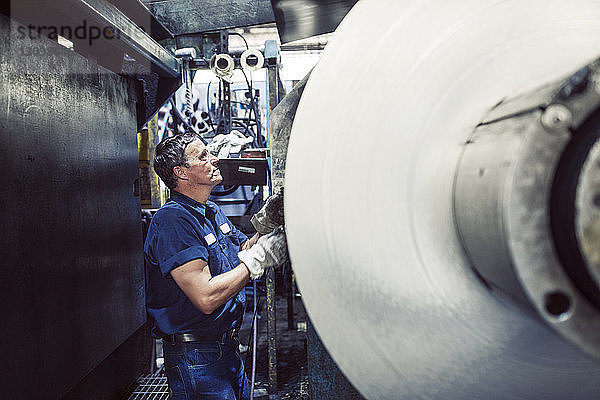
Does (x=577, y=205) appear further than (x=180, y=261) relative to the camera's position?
No

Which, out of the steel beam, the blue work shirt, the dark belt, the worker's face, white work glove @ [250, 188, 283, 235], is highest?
the steel beam

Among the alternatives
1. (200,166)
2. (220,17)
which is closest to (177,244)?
(200,166)

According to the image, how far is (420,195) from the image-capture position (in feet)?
1.47

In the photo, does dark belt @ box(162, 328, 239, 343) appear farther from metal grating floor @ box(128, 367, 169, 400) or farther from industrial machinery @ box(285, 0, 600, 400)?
industrial machinery @ box(285, 0, 600, 400)

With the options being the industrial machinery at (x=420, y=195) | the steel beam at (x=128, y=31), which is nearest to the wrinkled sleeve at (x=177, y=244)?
the steel beam at (x=128, y=31)

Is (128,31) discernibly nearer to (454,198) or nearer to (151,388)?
(454,198)

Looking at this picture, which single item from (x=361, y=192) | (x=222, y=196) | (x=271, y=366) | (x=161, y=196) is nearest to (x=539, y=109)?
(x=361, y=192)

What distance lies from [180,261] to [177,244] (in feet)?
0.20

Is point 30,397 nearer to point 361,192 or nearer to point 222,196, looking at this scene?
point 361,192

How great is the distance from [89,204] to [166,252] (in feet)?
1.46

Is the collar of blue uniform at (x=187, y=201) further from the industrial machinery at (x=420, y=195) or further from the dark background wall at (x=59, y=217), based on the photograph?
the industrial machinery at (x=420, y=195)

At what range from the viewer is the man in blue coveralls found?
1256mm

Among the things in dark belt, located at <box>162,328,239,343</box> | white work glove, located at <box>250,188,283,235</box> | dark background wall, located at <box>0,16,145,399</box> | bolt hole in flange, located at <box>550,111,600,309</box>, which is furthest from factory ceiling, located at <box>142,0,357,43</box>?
dark belt, located at <box>162,328,239,343</box>

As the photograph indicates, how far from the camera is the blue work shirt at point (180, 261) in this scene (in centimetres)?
130
